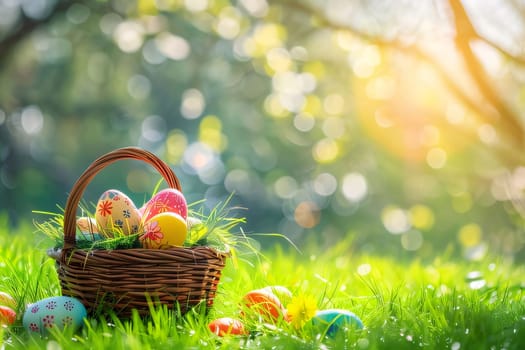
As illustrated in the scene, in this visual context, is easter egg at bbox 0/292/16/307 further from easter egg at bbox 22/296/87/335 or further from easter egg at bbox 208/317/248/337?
easter egg at bbox 208/317/248/337

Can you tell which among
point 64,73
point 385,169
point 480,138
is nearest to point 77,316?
point 480,138

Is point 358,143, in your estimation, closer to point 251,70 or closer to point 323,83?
point 323,83

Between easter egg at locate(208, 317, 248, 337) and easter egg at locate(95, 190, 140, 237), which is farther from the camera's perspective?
easter egg at locate(95, 190, 140, 237)

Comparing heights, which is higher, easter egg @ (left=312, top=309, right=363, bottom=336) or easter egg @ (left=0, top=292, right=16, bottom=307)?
easter egg @ (left=312, top=309, right=363, bottom=336)

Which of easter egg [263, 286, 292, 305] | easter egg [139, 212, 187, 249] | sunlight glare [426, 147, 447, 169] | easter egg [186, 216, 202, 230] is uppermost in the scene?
easter egg [139, 212, 187, 249]

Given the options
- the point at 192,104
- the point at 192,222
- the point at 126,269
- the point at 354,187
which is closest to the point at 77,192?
the point at 126,269

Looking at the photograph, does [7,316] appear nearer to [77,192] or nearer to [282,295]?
[77,192]

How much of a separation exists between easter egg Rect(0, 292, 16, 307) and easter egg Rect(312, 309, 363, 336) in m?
1.03

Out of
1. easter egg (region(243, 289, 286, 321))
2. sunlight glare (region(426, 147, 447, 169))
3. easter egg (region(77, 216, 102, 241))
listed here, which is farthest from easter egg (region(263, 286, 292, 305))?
sunlight glare (region(426, 147, 447, 169))

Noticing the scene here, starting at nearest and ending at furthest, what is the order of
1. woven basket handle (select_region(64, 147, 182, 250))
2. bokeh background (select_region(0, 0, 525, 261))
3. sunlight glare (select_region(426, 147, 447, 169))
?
woven basket handle (select_region(64, 147, 182, 250)) < bokeh background (select_region(0, 0, 525, 261)) < sunlight glare (select_region(426, 147, 447, 169))

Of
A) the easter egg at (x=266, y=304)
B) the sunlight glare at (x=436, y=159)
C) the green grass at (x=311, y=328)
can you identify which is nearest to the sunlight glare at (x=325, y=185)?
the sunlight glare at (x=436, y=159)

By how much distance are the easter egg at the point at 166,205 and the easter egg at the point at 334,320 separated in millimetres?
617

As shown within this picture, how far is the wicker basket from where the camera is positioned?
1.87m

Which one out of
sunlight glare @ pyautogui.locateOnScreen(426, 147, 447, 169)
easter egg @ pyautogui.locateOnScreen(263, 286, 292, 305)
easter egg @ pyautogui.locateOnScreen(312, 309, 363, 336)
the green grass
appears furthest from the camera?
sunlight glare @ pyautogui.locateOnScreen(426, 147, 447, 169)
